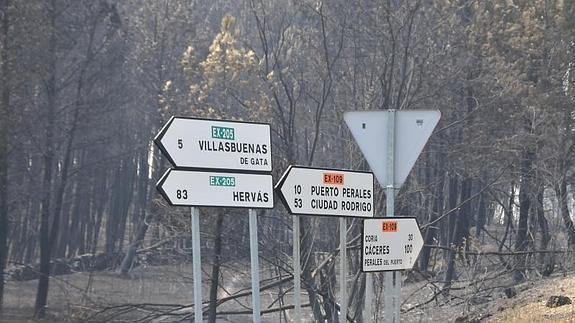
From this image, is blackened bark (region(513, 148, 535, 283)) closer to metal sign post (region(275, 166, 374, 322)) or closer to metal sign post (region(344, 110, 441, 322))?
metal sign post (region(344, 110, 441, 322))

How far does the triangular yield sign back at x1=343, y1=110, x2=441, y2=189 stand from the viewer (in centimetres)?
847

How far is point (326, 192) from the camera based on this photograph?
26.5ft

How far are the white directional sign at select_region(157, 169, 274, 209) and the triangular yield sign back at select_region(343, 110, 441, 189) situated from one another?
1.30 meters

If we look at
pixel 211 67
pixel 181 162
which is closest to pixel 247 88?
pixel 211 67

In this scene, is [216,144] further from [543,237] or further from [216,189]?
[543,237]

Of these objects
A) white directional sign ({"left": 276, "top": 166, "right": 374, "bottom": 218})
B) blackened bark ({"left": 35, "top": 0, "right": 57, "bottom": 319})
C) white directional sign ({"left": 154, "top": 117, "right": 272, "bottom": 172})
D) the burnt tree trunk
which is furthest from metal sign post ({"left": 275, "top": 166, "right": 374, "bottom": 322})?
blackened bark ({"left": 35, "top": 0, "right": 57, "bottom": 319})

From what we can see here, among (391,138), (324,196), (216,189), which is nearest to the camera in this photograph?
(216,189)

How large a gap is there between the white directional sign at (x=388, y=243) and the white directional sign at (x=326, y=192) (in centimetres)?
18

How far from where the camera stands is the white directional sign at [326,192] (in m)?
7.82

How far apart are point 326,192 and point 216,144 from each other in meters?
1.23

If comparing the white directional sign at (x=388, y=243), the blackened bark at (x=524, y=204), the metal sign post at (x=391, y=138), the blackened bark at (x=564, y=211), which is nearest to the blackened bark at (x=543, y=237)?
the blackened bark at (x=524, y=204)

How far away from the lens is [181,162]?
7.18 metres

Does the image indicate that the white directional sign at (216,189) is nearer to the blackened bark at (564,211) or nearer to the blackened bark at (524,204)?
the blackened bark at (524,204)

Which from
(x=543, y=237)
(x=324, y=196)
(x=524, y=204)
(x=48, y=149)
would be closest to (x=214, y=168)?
(x=324, y=196)
